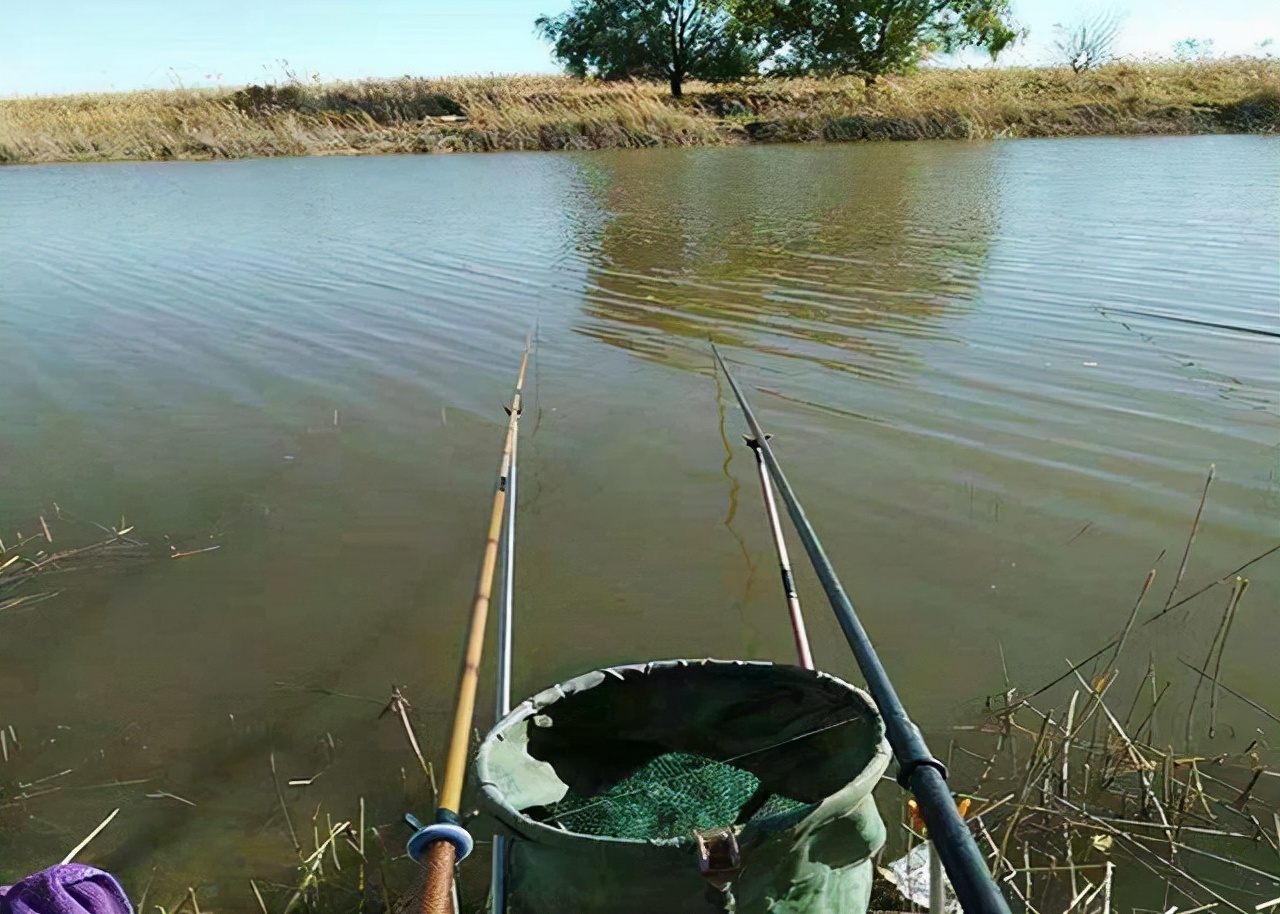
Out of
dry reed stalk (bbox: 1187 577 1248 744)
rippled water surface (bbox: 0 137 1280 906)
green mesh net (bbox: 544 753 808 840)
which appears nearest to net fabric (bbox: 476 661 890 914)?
green mesh net (bbox: 544 753 808 840)

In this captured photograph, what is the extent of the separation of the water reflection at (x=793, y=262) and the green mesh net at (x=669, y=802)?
3.96 m

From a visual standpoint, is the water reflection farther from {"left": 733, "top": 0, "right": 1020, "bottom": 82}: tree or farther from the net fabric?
{"left": 733, "top": 0, "right": 1020, "bottom": 82}: tree

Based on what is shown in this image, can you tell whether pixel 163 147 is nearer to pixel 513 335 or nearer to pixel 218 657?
pixel 513 335

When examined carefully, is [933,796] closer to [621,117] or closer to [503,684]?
[503,684]

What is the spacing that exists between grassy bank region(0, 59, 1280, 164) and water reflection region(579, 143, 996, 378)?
33.7 feet

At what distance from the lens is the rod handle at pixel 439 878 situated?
4.12 feet

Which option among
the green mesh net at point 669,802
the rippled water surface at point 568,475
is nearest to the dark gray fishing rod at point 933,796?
the green mesh net at point 669,802

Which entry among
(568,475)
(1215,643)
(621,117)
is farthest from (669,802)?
(621,117)

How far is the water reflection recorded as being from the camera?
6.80m

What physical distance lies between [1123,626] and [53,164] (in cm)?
2554

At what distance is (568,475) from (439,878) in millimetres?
3323

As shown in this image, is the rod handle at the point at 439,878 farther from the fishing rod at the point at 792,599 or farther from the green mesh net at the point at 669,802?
the fishing rod at the point at 792,599

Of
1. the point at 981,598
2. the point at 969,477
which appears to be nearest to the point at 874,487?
the point at 969,477

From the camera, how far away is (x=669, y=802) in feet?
6.68
